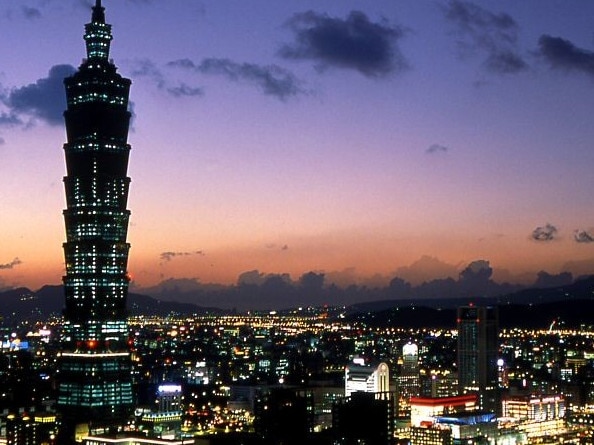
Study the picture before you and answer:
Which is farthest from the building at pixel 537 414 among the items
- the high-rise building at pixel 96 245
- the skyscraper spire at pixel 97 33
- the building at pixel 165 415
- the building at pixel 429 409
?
the skyscraper spire at pixel 97 33

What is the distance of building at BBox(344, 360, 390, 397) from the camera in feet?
276

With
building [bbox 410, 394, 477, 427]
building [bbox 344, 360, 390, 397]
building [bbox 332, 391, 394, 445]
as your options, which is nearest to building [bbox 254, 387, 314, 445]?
building [bbox 332, 391, 394, 445]

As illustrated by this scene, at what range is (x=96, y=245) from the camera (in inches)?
3086

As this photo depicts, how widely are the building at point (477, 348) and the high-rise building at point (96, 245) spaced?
35.5 m

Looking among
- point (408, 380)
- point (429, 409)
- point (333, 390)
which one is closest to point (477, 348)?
point (408, 380)

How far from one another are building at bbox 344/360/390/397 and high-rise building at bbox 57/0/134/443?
17.9 m

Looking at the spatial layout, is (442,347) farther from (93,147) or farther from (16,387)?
(93,147)

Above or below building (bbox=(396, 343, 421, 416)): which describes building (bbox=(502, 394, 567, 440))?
below

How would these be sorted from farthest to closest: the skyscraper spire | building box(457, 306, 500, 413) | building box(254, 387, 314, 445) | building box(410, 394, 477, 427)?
1. building box(457, 306, 500, 413)
2. the skyscraper spire
3. building box(410, 394, 477, 427)
4. building box(254, 387, 314, 445)

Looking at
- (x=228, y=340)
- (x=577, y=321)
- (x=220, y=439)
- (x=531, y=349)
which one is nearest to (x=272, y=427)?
A: (x=220, y=439)

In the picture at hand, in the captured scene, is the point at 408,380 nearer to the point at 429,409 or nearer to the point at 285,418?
the point at 429,409

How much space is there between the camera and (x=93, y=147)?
77.2 m

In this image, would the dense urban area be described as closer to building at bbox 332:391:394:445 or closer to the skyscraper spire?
building at bbox 332:391:394:445

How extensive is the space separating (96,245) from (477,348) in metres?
44.5
